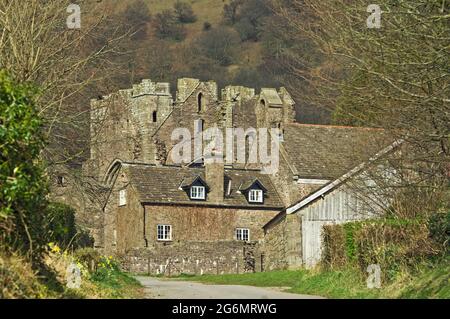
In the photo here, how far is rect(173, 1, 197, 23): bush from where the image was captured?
19250cm

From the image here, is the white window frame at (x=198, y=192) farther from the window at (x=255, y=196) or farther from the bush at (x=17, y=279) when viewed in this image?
the bush at (x=17, y=279)

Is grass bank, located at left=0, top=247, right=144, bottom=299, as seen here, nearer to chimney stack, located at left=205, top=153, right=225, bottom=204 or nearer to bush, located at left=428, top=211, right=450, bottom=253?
bush, located at left=428, top=211, right=450, bottom=253

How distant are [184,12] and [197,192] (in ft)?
448

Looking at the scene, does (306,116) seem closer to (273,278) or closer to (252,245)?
(252,245)

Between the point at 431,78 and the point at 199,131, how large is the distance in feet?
184

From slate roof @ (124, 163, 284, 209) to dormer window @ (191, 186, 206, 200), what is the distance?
12.3 inches

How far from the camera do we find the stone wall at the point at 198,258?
170 feet

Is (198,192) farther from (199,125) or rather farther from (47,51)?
(47,51)

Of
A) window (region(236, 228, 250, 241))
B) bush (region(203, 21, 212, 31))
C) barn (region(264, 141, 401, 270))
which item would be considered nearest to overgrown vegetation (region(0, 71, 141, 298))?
barn (region(264, 141, 401, 270))

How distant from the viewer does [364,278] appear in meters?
28.0

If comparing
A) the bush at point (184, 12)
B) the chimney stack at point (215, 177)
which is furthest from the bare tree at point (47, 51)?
the bush at point (184, 12)

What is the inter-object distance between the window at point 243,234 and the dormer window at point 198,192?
242 cm

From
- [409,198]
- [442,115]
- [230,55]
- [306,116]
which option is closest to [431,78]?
[442,115]

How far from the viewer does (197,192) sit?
196ft
